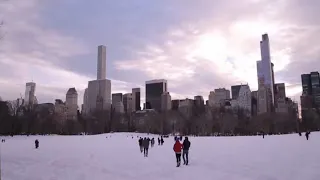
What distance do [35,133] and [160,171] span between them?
94.5 m

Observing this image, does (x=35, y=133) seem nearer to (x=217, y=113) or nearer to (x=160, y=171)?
(x=217, y=113)

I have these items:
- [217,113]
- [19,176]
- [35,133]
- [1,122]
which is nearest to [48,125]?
[35,133]

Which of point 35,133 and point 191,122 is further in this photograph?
point 191,122

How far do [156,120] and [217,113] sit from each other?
21.8 metres

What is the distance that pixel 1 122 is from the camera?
287 feet

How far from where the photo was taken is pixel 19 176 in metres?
14.8

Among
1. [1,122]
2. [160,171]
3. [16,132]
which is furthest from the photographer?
[16,132]

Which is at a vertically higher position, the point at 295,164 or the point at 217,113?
the point at 217,113

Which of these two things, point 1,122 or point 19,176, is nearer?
point 19,176

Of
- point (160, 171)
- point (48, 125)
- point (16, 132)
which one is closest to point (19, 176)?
point (160, 171)

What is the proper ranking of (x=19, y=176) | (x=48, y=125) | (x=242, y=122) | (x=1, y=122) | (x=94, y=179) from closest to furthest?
(x=94, y=179), (x=19, y=176), (x=1, y=122), (x=48, y=125), (x=242, y=122)

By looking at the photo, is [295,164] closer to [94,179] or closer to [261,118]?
[94,179]

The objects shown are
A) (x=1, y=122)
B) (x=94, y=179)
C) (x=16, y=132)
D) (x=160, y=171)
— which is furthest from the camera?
(x=16, y=132)

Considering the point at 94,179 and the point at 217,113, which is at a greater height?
the point at 217,113
